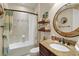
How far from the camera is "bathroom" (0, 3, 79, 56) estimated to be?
1.70m

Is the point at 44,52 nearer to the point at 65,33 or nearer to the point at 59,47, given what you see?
the point at 59,47

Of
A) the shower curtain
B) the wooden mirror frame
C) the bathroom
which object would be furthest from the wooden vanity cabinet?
the wooden mirror frame

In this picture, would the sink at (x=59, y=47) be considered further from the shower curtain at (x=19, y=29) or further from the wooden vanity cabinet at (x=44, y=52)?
the shower curtain at (x=19, y=29)

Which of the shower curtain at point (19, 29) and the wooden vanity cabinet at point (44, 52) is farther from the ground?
the shower curtain at point (19, 29)

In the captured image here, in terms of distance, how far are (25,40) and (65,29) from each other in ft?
1.70

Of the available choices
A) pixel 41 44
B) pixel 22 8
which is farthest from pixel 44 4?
pixel 41 44

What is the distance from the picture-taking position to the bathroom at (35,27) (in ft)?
5.57

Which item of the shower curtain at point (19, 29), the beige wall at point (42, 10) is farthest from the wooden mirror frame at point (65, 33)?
the shower curtain at point (19, 29)

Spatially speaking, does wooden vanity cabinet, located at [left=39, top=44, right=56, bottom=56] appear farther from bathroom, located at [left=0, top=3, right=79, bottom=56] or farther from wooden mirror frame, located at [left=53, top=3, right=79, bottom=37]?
wooden mirror frame, located at [left=53, top=3, right=79, bottom=37]

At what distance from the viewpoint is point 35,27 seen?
1730mm

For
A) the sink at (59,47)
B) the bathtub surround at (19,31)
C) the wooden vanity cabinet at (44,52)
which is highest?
the bathtub surround at (19,31)

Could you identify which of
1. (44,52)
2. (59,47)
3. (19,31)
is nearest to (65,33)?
(59,47)

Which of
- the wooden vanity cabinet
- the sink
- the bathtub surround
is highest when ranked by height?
the bathtub surround

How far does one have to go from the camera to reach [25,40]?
1.75 metres
